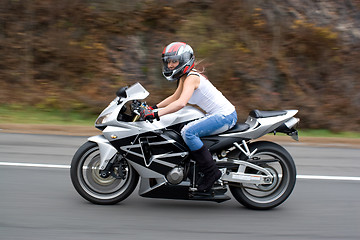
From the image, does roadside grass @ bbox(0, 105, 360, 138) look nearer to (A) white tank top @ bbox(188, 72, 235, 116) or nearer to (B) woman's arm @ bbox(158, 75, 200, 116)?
(A) white tank top @ bbox(188, 72, 235, 116)

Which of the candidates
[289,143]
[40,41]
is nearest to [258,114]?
[289,143]

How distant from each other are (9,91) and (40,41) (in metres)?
1.93

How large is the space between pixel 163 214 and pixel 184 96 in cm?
128

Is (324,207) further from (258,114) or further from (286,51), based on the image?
(286,51)

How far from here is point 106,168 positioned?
561 centimetres

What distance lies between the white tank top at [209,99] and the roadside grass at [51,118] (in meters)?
4.90

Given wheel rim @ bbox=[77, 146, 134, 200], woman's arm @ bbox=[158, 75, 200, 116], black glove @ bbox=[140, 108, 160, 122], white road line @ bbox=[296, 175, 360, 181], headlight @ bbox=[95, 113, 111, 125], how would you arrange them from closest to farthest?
black glove @ bbox=[140, 108, 160, 122] < woman's arm @ bbox=[158, 75, 200, 116] < headlight @ bbox=[95, 113, 111, 125] < wheel rim @ bbox=[77, 146, 134, 200] < white road line @ bbox=[296, 175, 360, 181]

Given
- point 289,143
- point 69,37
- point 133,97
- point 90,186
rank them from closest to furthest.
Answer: point 133,97 → point 90,186 → point 289,143 → point 69,37

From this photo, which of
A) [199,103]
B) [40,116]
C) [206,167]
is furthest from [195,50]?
[206,167]

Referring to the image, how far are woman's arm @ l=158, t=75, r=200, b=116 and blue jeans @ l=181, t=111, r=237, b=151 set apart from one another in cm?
27

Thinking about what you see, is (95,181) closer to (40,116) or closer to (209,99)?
(209,99)

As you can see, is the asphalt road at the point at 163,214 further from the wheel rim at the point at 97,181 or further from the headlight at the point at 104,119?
the headlight at the point at 104,119

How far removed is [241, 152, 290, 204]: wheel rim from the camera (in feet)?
18.5

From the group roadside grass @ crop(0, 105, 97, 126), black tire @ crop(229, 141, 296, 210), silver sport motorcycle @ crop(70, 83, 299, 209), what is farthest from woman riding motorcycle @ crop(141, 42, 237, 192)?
roadside grass @ crop(0, 105, 97, 126)
